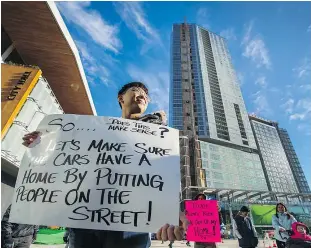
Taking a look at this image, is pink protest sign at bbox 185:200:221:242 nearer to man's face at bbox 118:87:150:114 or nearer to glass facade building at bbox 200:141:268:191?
man's face at bbox 118:87:150:114

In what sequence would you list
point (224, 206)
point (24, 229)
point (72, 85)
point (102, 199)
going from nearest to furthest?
point (102, 199)
point (24, 229)
point (72, 85)
point (224, 206)

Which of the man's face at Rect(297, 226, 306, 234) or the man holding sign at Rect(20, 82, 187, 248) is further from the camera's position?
the man's face at Rect(297, 226, 306, 234)

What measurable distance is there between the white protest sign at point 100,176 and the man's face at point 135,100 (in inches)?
12.5

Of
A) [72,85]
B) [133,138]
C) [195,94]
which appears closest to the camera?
[133,138]

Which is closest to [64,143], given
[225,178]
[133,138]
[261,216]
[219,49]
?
[133,138]

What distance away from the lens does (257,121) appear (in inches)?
4759

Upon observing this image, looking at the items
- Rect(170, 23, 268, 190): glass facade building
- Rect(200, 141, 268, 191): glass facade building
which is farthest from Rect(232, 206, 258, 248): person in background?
Rect(200, 141, 268, 191): glass facade building

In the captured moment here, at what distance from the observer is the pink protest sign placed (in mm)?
5105

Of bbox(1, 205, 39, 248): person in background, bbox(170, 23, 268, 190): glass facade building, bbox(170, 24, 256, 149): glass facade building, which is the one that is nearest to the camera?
bbox(1, 205, 39, 248): person in background

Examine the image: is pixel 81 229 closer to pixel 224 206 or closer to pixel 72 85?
pixel 72 85

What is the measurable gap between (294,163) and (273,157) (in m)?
25.6

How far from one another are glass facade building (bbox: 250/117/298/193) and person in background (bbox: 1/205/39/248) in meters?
105

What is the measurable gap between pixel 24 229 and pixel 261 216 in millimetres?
28904

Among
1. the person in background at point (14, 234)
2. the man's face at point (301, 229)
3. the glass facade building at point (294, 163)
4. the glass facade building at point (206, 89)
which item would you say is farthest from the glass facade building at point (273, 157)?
the person in background at point (14, 234)
